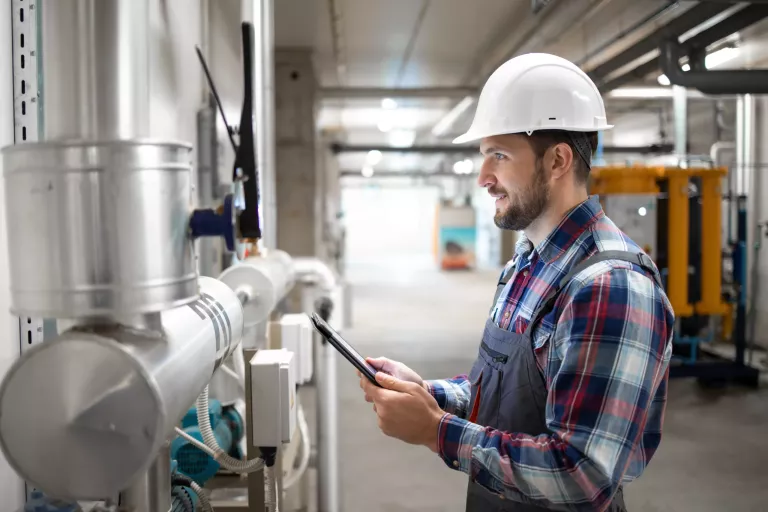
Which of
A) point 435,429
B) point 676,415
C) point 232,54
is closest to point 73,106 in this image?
point 435,429

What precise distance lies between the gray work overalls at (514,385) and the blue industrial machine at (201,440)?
0.88 meters

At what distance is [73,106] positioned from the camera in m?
0.70

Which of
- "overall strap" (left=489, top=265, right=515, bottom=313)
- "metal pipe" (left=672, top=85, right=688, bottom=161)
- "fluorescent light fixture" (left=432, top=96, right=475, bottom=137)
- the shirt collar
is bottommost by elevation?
"overall strap" (left=489, top=265, right=515, bottom=313)

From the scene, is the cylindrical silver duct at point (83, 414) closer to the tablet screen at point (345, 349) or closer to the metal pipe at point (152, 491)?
the metal pipe at point (152, 491)

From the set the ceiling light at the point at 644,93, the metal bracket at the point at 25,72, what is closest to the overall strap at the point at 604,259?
the metal bracket at the point at 25,72

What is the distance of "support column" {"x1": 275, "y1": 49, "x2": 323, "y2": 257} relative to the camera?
5547 mm

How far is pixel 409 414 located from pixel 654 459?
9.06ft

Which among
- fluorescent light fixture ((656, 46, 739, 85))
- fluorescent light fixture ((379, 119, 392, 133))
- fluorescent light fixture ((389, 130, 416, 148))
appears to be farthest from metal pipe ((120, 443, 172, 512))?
fluorescent light fixture ((389, 130, 416, 148))

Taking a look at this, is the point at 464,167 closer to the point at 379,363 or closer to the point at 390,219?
the point at 390,219

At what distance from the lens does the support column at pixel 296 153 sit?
5.55 metres

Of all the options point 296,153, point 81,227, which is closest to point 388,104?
point 296,153

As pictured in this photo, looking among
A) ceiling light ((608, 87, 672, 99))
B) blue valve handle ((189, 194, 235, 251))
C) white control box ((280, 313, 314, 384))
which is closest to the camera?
blue valve handle ((189, 194, 235, 251))

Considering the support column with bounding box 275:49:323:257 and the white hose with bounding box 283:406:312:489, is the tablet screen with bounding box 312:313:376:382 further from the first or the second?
the support column with bounding box 275:49:323:257

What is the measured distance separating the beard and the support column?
4.55 m
